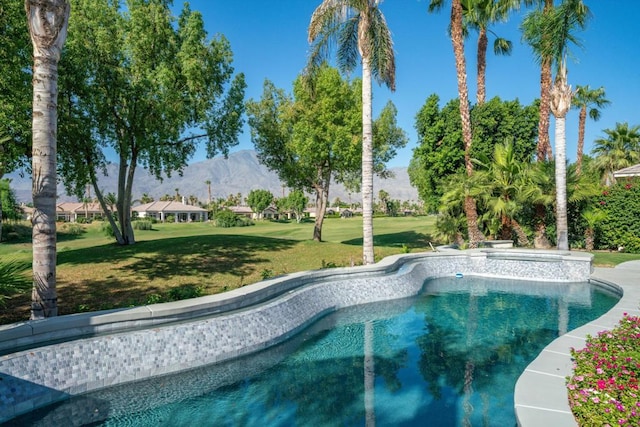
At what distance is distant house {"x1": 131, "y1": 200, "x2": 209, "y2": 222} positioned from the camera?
89.2 meters

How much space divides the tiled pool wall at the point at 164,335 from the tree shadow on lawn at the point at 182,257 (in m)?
3.72

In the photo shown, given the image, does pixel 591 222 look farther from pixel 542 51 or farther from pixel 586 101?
pixel 586 101

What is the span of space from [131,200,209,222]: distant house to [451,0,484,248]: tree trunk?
80.5 m

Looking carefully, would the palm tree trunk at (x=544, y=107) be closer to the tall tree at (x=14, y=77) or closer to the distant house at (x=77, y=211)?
the tall tree at (x=14, y=77)

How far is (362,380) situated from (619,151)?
4096cm

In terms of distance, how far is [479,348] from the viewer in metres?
7.95

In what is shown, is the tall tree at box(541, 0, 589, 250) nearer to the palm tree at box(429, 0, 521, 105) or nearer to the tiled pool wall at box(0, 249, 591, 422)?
the palm tree at box(429, 0, 521, 105)

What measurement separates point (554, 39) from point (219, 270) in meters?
19.0

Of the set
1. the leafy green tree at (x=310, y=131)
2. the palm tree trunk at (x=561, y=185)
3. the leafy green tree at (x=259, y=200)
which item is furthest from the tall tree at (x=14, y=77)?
the leafy green tree at (x=259, y=200)

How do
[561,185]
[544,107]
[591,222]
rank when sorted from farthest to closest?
[544,107] < [591,222] < [561,185]

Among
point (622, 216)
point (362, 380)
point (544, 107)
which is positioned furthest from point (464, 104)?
point (362, 380)

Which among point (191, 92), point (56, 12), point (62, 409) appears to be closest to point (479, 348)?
point (62, 409)

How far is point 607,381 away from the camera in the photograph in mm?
4754

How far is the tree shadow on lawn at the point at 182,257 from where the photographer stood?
13.4 m
